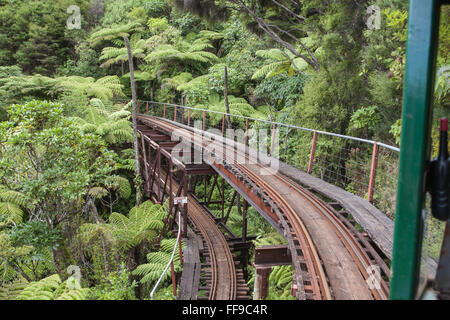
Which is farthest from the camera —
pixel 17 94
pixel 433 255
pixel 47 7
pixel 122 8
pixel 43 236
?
pixel 122 8

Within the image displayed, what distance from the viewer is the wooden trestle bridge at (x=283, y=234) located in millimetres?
3092

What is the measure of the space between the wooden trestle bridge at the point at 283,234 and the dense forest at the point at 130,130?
24.7 inches

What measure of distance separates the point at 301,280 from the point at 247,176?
3445mm

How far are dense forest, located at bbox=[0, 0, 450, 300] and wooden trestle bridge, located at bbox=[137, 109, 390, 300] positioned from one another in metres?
0.63

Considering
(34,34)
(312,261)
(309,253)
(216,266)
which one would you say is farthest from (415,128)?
(34,34)

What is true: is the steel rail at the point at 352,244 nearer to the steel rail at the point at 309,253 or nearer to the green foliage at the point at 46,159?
the steel rail at the point at 309,253

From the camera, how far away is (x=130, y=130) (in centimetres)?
1305

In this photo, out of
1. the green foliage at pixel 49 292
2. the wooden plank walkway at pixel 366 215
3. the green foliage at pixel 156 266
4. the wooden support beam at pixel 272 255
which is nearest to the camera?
the wooden plank walkway at pixel 366 215

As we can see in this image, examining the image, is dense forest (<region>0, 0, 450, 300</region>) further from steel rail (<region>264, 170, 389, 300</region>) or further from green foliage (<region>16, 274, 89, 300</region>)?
steel rail (<region>264, 170, 389, 300</region>)

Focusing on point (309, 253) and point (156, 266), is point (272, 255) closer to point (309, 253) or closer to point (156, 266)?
point (309, 253)

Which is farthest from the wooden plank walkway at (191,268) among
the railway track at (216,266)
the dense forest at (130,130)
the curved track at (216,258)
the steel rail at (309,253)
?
the steel rail at (309,253)

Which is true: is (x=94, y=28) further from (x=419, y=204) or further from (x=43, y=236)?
(x=419, y=204)

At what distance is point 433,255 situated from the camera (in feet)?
5.20

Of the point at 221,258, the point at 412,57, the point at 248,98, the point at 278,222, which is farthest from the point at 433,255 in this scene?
the point at 248,98
